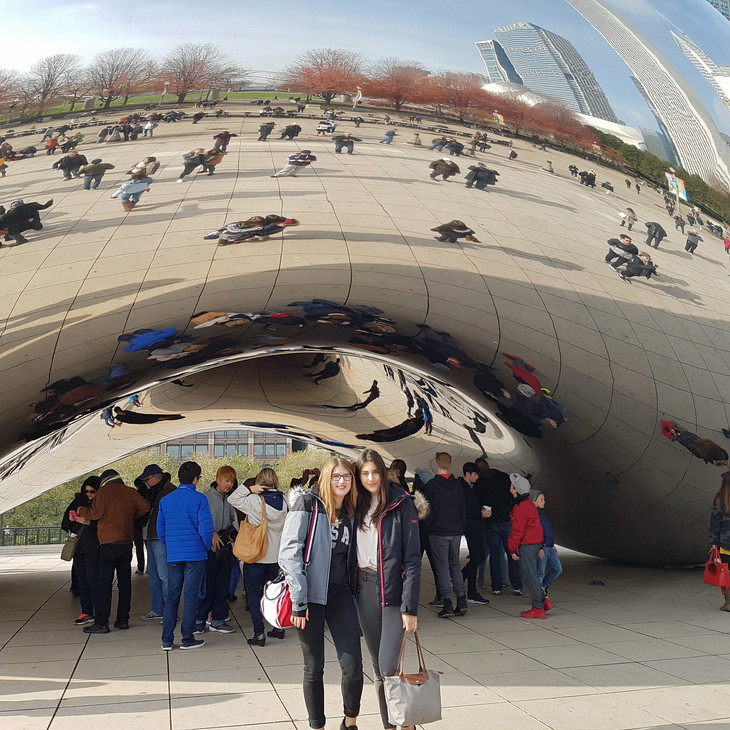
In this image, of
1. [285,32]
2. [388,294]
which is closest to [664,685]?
[388,294]

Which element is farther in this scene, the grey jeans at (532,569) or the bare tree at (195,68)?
the grey jeans at (532,569)

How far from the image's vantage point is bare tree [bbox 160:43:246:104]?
5742mm

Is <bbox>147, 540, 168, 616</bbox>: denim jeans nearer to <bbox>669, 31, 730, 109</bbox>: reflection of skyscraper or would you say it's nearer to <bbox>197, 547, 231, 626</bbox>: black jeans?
<bbox>197, 547, 231, 626</bbox>: black jeans

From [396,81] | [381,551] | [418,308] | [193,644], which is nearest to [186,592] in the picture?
[193,644]

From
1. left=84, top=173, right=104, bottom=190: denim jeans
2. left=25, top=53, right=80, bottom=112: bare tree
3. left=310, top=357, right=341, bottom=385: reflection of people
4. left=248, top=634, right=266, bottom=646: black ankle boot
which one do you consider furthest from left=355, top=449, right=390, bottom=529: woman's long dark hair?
left=310, top=357, right=341, bottom=385: reflection of people

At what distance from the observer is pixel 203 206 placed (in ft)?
19.1

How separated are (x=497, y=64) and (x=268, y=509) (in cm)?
403

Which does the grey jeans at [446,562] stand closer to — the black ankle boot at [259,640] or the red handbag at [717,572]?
the black ankle boot at [259,640]

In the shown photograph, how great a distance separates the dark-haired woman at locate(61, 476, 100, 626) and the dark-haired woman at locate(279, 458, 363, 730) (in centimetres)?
387

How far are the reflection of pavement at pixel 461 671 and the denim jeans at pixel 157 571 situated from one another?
223mm

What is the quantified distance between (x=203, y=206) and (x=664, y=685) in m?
4.54

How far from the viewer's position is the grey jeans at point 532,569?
718cm

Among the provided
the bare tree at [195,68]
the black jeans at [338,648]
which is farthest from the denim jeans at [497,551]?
the bare tree at [195,68]

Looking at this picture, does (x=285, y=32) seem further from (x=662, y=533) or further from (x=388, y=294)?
(x=662, y=533)
